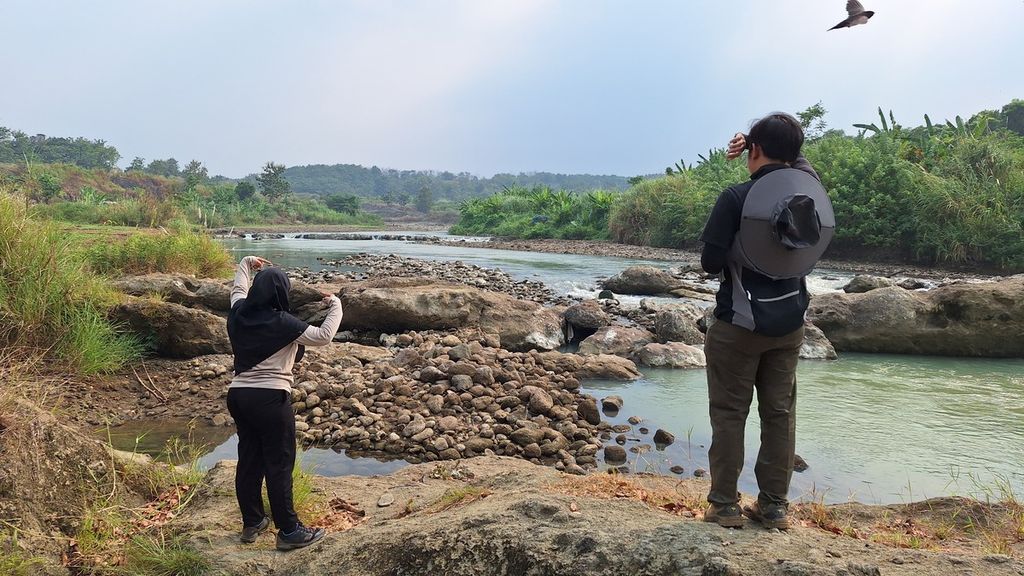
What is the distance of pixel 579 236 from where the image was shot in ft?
142

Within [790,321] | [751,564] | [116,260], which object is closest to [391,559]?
[751,564]

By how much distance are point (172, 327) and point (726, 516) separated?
21.8 ft

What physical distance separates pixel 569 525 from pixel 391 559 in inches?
29.2

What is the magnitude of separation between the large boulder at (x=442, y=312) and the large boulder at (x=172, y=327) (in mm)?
2225

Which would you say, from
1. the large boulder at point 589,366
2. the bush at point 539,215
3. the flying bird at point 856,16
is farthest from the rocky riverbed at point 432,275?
the bush at point 539,215

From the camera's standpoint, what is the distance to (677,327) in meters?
10.9

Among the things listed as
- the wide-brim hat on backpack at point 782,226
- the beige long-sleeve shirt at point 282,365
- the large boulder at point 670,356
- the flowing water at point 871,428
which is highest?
the wide-brim hat on backpack at point 782,226

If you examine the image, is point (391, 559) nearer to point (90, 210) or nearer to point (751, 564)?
point (751, 564)

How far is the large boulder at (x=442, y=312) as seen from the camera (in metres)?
9.73

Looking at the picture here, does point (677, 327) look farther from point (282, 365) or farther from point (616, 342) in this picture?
point (282, 365)

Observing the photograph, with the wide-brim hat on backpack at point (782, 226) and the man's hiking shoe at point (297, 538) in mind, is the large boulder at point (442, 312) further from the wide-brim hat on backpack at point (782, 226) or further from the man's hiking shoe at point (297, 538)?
the wide-brim hat on backpack at point (782, 226)

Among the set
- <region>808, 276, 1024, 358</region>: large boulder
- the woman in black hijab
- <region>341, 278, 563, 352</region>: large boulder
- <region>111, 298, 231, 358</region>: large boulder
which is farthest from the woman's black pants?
<region>808, 276, 1024, 358</region>: large boulder

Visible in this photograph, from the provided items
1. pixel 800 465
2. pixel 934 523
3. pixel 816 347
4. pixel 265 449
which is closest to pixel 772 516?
pixel 934 523

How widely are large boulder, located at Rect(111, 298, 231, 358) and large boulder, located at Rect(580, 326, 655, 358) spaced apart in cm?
507
